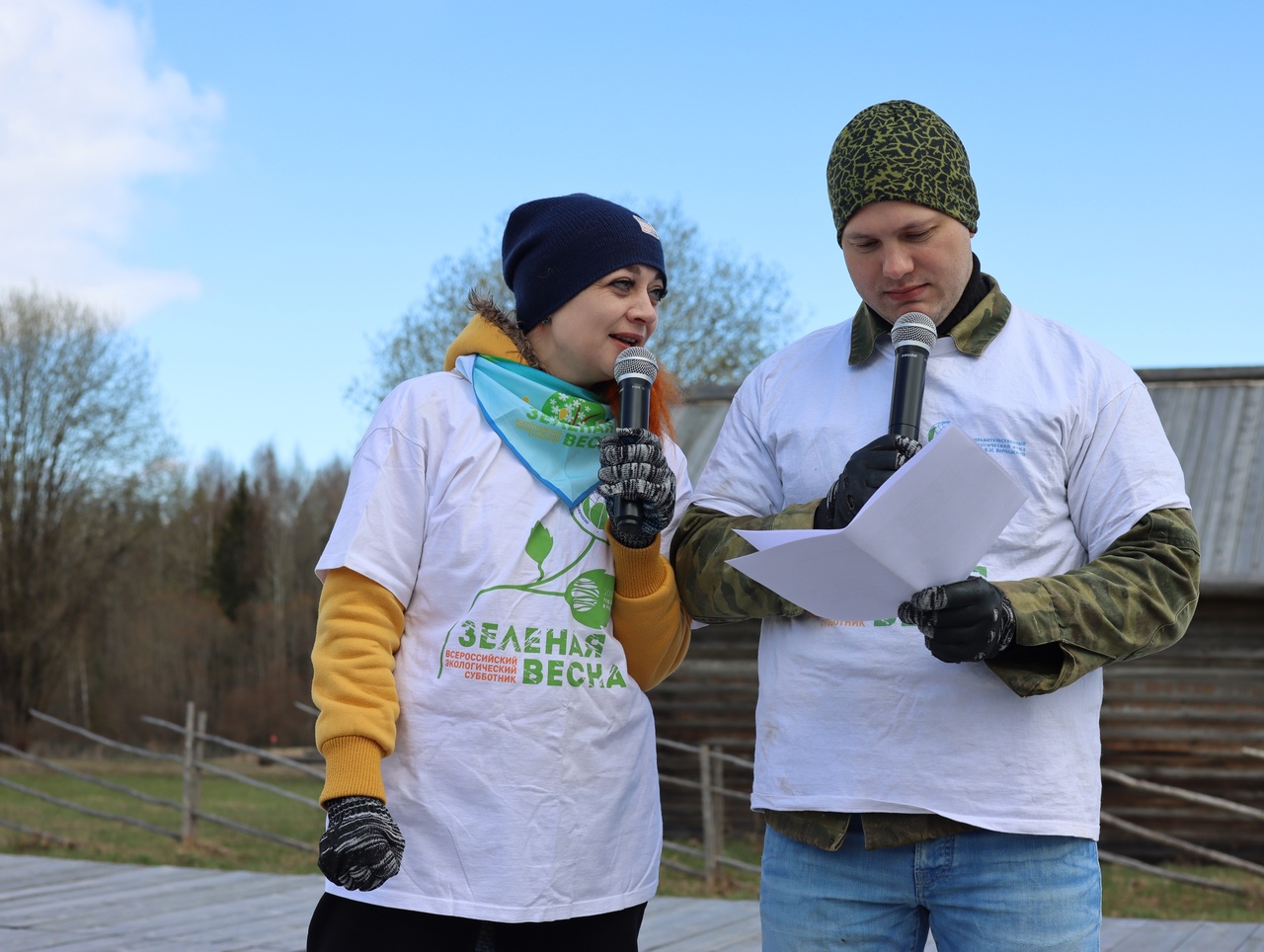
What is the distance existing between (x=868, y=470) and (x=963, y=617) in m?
0.26

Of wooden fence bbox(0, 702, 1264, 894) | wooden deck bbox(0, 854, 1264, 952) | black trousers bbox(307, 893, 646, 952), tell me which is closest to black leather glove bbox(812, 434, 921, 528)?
black trousers bbox(307, 893, 646, 952)

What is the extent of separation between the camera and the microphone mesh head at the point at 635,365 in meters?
2.06

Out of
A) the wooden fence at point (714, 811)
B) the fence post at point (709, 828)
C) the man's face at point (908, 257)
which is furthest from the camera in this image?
the fence post at point (709, 828)

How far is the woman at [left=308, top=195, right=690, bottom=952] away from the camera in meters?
1.97

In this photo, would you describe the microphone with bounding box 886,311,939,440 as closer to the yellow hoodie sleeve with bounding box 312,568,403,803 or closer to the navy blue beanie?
the navy blue beanie

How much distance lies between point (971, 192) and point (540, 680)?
3.56 ft

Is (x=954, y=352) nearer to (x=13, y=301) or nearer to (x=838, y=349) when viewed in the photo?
(x=838, y=349)

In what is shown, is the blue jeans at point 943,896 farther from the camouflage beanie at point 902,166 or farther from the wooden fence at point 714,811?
the wooden fence at point 714,811

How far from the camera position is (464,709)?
201cm

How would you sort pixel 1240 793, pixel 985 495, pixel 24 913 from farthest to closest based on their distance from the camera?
pixel 1240 793, pixel 24 913, pixel 985 495

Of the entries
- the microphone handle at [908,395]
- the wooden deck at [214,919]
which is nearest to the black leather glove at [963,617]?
the microphone handle at [908,395]

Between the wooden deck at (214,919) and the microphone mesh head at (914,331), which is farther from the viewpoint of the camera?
the wooden deck at (214,919)

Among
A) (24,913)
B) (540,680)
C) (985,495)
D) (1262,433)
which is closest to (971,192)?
(985,495)

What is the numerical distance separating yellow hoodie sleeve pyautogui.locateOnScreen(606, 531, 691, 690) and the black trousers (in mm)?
440
